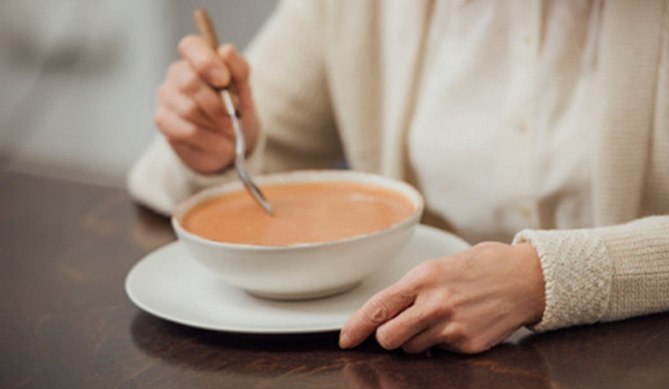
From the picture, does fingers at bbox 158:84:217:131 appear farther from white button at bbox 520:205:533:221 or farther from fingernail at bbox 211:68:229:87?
white button at bbox 520:205:533:221

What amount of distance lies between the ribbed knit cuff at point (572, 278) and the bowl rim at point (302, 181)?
13 centimetres

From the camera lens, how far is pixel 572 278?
2.66ft

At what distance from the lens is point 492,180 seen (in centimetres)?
122

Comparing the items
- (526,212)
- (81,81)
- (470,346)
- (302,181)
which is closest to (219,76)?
(302,181)

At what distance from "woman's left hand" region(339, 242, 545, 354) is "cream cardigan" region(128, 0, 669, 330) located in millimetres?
22

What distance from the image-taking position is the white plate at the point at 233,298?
0.83 metres

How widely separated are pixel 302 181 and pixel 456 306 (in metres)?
0.33

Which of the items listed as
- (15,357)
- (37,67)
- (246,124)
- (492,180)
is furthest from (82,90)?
(15,357)

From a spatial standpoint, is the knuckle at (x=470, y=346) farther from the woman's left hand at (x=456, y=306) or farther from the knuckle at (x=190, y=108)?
the knuckle at (x=190, y=108)

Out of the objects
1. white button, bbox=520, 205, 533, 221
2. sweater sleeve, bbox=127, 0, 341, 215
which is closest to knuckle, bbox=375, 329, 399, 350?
white button, bbox=520, 205, 533, 221

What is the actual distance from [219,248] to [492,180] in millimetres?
490

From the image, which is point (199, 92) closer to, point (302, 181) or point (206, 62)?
point (206, 62)

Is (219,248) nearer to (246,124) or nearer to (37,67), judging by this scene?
(246,124)

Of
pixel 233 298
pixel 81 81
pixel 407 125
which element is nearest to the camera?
pixel 233 298
